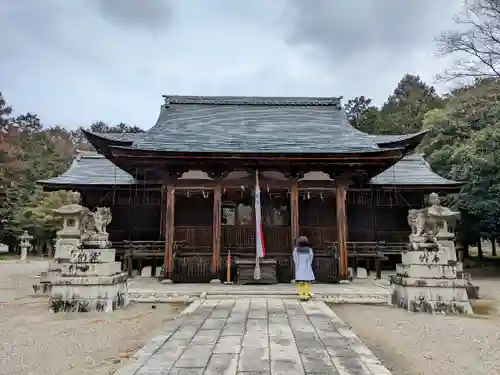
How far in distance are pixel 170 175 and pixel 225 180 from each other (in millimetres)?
1731

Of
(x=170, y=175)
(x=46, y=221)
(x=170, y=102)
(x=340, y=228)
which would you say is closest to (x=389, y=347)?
(x=340, y=228)

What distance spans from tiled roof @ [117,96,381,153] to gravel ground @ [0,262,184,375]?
18.0 ft

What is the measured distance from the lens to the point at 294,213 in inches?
468

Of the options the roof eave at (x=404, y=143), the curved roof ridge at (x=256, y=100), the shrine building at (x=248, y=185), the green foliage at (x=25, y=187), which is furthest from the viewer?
the green foliage at (x=25, y=187)

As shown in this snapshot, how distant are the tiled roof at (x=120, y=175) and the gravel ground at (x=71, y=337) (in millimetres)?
7612

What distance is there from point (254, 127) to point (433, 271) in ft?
29.7

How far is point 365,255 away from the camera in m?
12.9

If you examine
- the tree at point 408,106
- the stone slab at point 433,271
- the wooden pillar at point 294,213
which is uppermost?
the tree at point 408,106

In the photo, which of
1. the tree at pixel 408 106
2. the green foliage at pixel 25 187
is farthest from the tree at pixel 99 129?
the tree at pixel 408 106

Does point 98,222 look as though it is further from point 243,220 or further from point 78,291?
point 243,220

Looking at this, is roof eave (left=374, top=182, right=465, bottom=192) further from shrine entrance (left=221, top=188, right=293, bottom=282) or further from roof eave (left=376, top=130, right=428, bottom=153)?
shrine entrance (left=221, top=188, right=293, bottom=282)

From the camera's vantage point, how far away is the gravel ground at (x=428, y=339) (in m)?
4.23

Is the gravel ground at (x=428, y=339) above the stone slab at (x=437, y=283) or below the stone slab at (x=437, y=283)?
below

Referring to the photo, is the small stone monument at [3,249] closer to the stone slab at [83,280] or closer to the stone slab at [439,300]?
the stone slab at [83,280]
